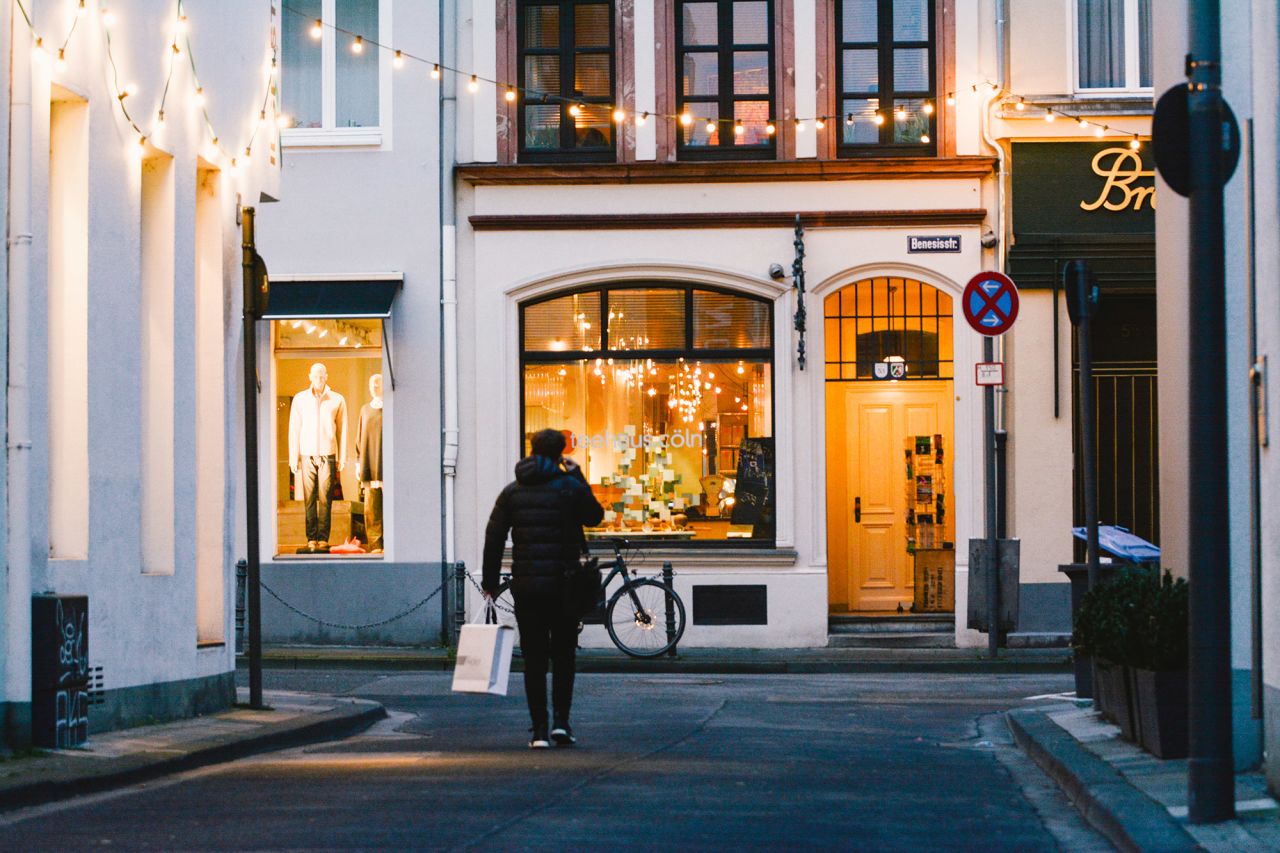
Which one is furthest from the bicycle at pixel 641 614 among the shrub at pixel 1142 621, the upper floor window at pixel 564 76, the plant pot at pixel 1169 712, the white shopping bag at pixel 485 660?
the plant pot at pixel 1169 712

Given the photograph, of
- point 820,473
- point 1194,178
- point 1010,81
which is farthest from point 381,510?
point 1194,178

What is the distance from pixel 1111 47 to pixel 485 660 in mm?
12645

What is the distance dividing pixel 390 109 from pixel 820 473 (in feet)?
19.4

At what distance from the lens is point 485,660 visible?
1117cm

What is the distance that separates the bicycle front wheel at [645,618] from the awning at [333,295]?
3887mm

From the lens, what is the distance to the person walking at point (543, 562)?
1130cm

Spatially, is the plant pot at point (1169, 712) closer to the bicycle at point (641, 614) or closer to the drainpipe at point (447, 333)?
the bicycle at point (641, 614)

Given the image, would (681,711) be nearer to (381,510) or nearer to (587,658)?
(587,658)

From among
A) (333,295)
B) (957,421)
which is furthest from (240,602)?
(957,421)

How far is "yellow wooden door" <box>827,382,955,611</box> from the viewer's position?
22141mm

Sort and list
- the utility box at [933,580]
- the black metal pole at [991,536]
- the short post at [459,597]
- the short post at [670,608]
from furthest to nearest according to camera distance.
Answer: the utility box at [933,580] → the short post at [459,597] → the short post at [670,608] → the black metal pole at [991,536]

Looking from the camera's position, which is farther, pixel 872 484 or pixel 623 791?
pixel 872 484

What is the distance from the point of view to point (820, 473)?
21203 millimetres

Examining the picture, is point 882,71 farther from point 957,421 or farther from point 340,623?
point 340,623
